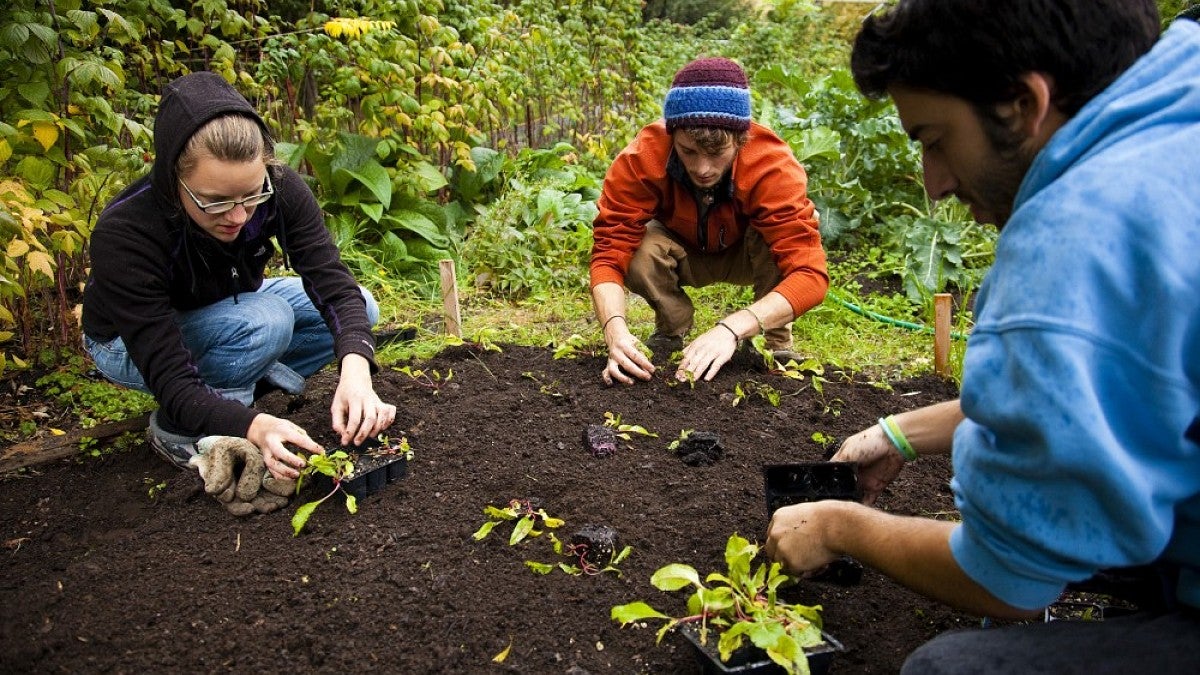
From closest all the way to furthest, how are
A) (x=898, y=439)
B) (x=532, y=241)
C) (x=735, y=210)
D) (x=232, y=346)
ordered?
(x=898, y=439), (x=232, y=346), (x=735, y=210), (x=532, y=241)

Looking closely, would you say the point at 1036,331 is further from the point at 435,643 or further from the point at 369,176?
the point at 369,176

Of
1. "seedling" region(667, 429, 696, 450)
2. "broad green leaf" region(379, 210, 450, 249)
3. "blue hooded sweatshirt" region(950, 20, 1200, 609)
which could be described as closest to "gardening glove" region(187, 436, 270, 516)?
"seedling" region(667, 429, 696, 450)

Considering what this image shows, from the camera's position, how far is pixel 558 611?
225 cm

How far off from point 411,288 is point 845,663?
148 inches

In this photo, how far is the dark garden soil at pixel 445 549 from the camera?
7.07 ft

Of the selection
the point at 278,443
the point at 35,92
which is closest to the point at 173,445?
the point at 278,443

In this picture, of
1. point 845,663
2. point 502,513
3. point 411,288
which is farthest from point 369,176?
point 845,663

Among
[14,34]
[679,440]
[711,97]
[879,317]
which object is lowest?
[879,317]

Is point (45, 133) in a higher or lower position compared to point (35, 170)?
higher

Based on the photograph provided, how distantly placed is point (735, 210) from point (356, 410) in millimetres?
1797

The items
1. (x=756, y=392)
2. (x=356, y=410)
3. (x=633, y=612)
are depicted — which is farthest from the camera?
(x=756, y=392)

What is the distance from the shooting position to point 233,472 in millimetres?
2816

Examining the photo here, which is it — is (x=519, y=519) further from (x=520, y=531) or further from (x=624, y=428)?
(x=624, y=428)

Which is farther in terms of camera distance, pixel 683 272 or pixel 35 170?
pixel 683 272
